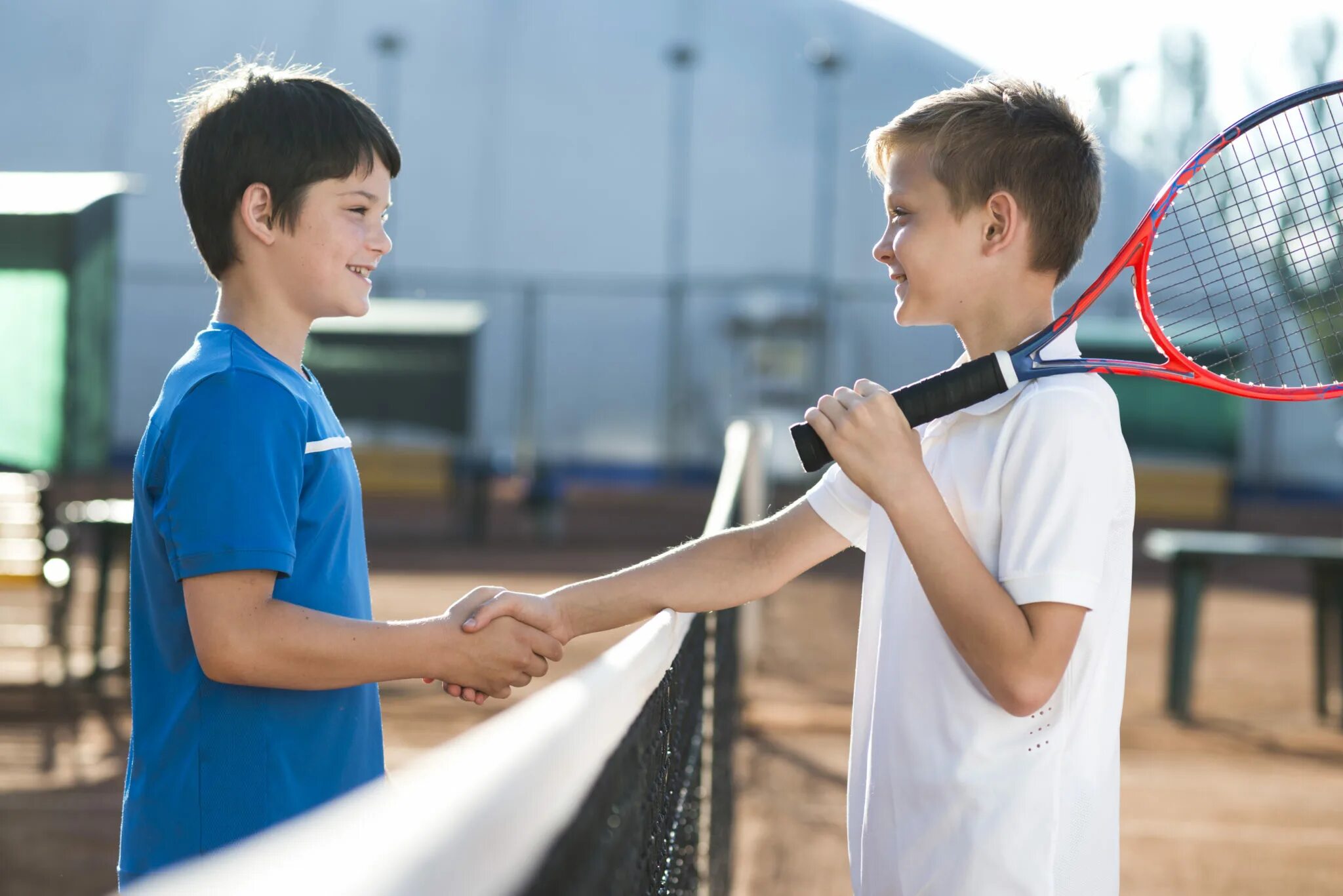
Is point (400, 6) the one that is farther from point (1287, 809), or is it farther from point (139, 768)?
point (139, 768)

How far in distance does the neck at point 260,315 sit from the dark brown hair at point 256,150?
3 centimetres

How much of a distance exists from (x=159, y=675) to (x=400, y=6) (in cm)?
2482

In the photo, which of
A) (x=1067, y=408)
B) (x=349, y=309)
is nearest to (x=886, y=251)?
(x=1067, y=408)

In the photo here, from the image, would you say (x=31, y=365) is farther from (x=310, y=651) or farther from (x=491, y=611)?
(x=310, y=651)

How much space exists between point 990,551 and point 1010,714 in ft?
0.60

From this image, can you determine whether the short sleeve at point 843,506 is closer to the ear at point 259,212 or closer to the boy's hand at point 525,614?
the boy's hand at point 525,614

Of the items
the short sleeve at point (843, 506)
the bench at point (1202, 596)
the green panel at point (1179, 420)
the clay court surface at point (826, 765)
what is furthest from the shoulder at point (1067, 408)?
the green panel at point (1179, 420)

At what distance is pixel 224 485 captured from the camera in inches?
57.9

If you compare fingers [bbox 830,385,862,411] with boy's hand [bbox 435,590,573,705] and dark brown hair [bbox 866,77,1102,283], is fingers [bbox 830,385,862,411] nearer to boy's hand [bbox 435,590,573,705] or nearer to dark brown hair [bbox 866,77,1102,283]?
dark brown hair [bbox 866,77,1102,283]

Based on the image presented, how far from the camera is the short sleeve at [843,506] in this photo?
1.94 meters

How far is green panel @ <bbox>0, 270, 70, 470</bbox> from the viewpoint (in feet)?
28.8

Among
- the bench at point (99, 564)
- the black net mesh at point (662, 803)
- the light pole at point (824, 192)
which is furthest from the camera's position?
the light pole at point (824, 192)

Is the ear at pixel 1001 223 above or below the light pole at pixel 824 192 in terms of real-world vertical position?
below

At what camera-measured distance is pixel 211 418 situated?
150cm
